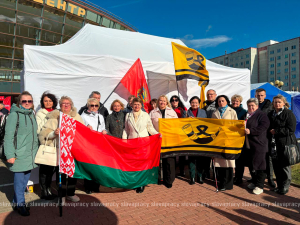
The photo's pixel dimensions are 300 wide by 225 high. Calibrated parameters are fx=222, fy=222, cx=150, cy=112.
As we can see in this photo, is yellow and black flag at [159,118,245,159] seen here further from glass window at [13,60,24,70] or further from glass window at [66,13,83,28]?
glass window at [66,13,83,28]

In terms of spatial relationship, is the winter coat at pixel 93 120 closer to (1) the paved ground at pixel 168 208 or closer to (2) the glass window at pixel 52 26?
(1) the paved ground at pixel 168 208

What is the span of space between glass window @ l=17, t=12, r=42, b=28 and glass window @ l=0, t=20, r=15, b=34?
908 millimetres

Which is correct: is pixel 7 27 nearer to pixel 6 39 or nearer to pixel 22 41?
pixel 6 39

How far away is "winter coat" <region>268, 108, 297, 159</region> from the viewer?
4.28m

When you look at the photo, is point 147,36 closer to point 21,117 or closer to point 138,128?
point 138,128

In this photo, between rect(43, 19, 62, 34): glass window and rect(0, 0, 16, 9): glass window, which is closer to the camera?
rect(0, 0, 16, 9): glass window

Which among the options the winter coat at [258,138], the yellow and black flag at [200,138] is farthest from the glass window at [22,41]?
the winter coat at [258,138]

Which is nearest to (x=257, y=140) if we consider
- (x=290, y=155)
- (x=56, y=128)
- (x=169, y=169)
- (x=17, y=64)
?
(x=290, y=155)

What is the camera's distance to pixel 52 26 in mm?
25984

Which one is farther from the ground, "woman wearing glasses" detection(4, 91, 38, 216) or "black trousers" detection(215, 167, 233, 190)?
"woman wearing glasses" detection(4, 91, 38, 216)

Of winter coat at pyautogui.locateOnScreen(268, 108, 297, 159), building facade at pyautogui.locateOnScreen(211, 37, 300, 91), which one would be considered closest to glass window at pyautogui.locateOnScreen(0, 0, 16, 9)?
winter coat at pyautogui.locateOnScreen(268, 108, 297, 159)

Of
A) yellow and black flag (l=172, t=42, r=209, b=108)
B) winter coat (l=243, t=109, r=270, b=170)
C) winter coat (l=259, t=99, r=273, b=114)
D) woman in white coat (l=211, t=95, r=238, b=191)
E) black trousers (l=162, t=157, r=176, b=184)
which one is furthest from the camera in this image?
yellow and black flag (l=172, t=42, r=209, b=108)

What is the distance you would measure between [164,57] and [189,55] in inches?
41.0

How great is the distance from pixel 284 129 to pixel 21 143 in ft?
15.3
